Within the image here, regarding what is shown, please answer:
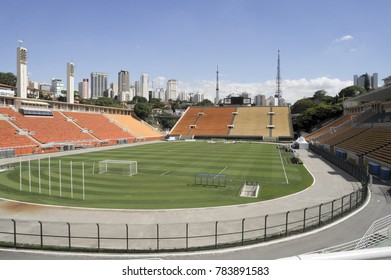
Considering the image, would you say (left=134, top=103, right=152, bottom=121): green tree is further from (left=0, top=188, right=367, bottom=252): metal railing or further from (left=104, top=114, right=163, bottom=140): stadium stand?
(left=0, top=188, right=367, bottom=252): metal railing

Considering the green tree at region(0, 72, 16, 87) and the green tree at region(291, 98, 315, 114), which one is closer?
the green tree at region(291, 98, 315, 114)

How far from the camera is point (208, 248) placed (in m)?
12.9

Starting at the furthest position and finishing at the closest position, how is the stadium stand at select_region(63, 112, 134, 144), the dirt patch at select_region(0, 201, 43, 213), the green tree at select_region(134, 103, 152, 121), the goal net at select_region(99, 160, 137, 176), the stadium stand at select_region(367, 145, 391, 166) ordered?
1. the green tree at select_region(134, 103, 152, 121)
2. the stadium stand at select_region(63, 112, 134, 144)
3. the goal net at select_region(99, 160, 137, 176)
4. the stadium stand at select_region(367, 145, 391, 166)
5. the dirt patch at select_region(0, 201, 43, 213)

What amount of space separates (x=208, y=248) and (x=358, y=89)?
414 feet

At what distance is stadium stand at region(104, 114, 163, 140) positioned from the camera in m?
87.7

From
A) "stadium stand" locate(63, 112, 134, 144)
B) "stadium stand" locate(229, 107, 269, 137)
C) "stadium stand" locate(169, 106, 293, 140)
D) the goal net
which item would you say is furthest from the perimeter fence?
"stadium stand" locate(229, 107, 269, 137)

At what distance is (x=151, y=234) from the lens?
47.6 ft

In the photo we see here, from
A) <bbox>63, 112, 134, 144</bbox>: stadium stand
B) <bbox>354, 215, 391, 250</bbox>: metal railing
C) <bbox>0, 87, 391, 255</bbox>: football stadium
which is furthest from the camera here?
<bbox>63, 112, 134, 144</bbox>: stadium stand

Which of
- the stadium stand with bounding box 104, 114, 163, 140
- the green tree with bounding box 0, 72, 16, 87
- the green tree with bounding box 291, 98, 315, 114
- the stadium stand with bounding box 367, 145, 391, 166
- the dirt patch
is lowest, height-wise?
the dirt patch

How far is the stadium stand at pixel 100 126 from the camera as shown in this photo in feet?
235

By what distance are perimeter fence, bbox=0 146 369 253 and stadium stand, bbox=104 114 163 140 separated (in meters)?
71.1

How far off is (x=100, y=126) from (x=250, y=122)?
54.5m

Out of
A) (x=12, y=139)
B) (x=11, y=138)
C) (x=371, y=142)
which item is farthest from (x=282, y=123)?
(x=11, y=138)

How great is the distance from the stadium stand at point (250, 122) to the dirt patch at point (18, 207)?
8222cm
